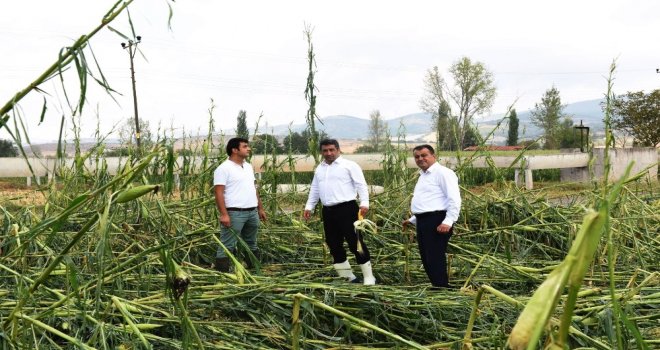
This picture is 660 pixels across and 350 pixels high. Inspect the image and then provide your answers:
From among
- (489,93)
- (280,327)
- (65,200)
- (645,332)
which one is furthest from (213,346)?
(489,93)

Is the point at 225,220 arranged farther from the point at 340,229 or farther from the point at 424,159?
the point at 424,159

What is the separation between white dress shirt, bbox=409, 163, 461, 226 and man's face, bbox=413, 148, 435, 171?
0.12 feet

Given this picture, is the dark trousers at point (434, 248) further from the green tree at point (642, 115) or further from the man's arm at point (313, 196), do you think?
the green tree at point (642, 115)

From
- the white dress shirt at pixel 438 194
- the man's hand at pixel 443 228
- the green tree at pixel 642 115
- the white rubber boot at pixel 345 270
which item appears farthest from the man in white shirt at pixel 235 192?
the green tree at pixel 642 115

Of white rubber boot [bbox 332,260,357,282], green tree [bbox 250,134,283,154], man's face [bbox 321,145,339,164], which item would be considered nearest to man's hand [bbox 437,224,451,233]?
white rubber boot [bbox 332,260,357,282]

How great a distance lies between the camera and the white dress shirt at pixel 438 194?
4.54 m

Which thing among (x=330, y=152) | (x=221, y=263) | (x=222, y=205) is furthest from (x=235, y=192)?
(x=330, y=152)

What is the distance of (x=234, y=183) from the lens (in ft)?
17.5

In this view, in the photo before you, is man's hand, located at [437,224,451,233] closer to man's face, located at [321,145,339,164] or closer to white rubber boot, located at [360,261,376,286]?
white rubber boot, located at [360,261,376,286]

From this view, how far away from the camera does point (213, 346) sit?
110 inches

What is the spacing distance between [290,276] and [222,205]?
2.80 feet

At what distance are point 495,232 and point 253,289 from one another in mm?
3039

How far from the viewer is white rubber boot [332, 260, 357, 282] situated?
5079mm

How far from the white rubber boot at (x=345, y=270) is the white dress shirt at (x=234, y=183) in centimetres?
90
